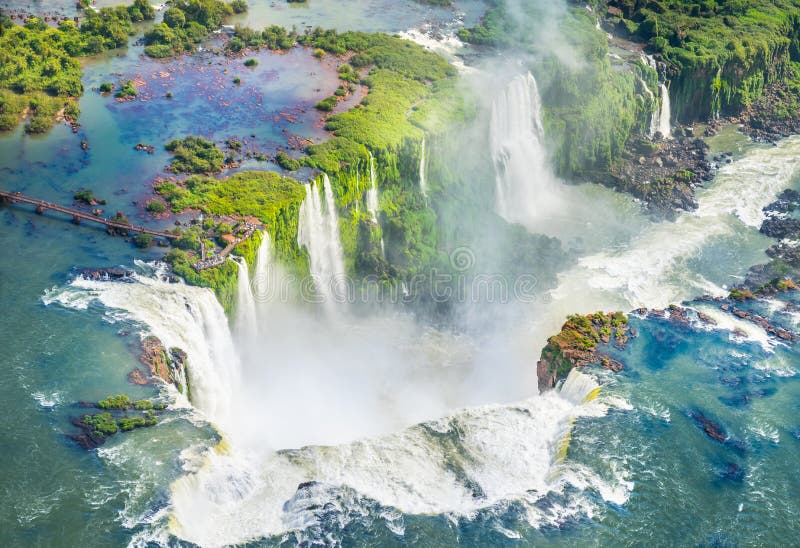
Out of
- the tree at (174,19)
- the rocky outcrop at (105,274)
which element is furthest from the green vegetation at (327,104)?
the rocky outcrop at (105,274)

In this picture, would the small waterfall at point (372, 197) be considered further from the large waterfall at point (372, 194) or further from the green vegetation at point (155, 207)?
the green vegetation at point (155, 207)

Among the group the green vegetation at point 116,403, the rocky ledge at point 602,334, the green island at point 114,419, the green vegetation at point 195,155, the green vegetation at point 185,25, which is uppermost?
the green vegetation at point 185,25

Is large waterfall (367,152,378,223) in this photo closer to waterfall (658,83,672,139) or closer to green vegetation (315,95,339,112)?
green vegetation (315,95,339,112)

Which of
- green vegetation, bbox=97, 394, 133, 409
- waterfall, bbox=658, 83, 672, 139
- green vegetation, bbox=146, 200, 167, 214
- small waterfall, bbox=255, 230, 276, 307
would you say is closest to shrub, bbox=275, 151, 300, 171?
small waterfall, bbox=255, 230, 276, 307

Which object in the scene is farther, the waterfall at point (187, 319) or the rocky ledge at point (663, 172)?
the rocky ledge at point (663, 172)

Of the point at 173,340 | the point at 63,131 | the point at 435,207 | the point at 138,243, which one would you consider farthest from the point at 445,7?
the point at 173,340
